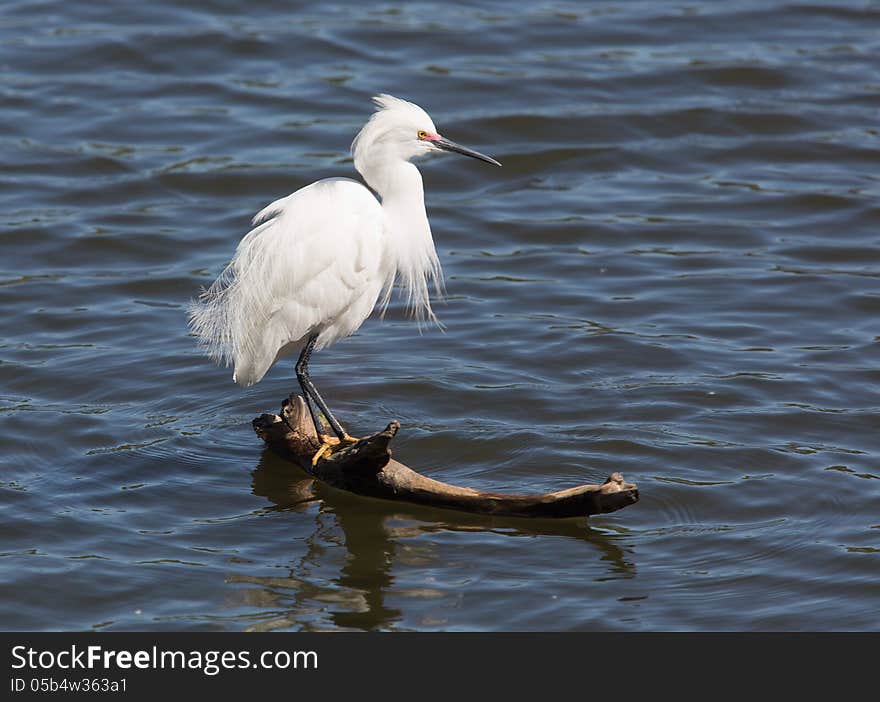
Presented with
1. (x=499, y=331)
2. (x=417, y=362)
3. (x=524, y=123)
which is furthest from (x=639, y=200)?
(x=417, y=362)

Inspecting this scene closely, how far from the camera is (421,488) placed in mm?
6246

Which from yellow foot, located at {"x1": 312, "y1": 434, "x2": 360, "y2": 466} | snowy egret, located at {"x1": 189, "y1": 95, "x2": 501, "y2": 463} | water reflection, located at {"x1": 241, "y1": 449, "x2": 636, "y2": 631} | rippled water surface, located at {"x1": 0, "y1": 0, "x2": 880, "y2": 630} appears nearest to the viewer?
water reflection, located at {"x1": 241, "y1": 449, "x2": 636, "y2": 631}

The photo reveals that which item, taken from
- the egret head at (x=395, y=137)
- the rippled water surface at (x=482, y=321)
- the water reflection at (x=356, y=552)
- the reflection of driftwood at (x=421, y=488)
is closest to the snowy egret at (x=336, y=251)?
the egret head at (x=395, y=137)

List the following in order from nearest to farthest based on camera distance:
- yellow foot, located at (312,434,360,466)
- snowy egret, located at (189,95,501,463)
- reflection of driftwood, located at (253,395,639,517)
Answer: reflection of driftwood, located at (253,395,639,517)
yellow foot, located at (312,434,360,466)
snowy egret, located at (189,95,501,463)

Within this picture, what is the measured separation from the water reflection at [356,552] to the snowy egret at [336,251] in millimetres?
367

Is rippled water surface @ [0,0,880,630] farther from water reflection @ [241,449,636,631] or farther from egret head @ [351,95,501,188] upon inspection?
egret head @ [351,95,501,188]

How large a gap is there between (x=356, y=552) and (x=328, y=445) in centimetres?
65

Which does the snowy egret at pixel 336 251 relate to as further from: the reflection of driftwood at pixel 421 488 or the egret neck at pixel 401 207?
the reflection of driftwood at pixel 421 488

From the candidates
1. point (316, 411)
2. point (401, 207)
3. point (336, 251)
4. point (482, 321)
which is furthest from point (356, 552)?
point (482, 321)

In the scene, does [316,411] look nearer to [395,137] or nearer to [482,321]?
[395,137]

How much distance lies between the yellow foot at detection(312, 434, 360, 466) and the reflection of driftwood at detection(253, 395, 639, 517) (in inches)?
2.2

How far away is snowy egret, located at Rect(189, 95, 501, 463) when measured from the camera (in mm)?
6820

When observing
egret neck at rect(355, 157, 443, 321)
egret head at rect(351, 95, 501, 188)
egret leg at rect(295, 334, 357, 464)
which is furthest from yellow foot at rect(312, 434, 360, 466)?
egret head at rect(351, 95, 501, 188)

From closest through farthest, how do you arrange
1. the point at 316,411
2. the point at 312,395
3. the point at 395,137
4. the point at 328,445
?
1. the point at 328,445
2. the point at 395,137
3. the point at 312,395
4. the point at 316,411
